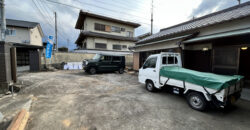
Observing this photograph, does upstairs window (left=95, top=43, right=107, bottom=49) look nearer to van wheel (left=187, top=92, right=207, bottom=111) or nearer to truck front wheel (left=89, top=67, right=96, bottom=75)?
truck front wheel (left=89, top=67, right=96, bottom=75)

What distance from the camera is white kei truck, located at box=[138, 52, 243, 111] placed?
8.27 ft

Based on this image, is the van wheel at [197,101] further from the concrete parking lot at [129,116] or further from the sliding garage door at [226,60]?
the sliding garage door at [226,60]

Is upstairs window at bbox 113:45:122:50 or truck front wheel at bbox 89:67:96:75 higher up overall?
upstairs window at bbox 113:45:122:50

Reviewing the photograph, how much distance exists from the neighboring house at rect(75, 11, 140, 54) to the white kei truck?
1253 centimetres

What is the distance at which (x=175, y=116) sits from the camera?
270 centimetres

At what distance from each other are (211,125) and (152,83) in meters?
2.46

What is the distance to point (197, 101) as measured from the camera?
3020 mm

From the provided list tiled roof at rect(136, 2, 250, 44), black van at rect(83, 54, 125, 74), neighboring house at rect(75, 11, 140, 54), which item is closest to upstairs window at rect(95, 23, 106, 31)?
neighboring house at rect(75, 11, 140, 54)

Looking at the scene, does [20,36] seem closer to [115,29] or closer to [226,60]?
[115,29]

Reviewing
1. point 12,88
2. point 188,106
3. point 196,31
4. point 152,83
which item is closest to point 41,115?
point 12,88

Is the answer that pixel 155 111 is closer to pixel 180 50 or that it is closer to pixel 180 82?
pixel 180 82

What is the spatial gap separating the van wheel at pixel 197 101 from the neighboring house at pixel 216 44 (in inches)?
119

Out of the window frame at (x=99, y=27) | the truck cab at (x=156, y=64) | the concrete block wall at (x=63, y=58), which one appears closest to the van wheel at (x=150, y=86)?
the truck cab at (x=156, y=64)

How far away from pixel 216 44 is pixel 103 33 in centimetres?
1455
